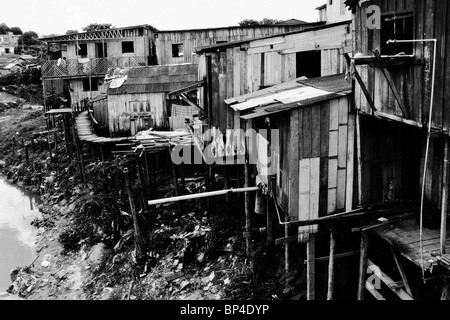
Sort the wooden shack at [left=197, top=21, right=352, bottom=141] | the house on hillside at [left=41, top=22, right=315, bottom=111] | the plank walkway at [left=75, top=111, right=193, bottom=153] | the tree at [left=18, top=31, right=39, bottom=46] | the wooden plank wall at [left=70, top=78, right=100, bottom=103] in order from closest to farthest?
1. the wooden shack at [left=197, top=21, right=352, bottom=141]
2. the plank walkway at [left=75, top=111, right=193, bottom=153]
3. the house on hillside at [left=41, top=22, right=315, bottom=111]
4. the wooden plank wall at [left=70, top=78, right=100, bottom=103]
5. the tree at [left=18, top=31, right=39, bottom=46]

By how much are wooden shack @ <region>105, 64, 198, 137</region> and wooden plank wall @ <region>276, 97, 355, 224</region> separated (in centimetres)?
1424

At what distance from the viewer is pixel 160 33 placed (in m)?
28.1

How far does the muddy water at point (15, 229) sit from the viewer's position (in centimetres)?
1928

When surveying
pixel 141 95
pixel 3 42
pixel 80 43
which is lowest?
pixel 141 95

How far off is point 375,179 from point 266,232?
15.1ft

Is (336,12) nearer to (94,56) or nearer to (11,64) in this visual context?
(94,56)

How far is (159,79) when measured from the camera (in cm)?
2355

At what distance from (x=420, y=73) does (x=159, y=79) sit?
17.4 m

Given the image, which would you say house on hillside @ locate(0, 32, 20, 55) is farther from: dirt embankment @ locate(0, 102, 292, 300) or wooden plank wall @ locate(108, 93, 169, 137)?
wooden plank wall @ locate(108, 93, 169, 137)


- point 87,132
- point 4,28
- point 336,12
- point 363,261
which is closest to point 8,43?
point 4,28

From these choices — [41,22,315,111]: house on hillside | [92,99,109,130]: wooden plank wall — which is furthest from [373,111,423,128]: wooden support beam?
[41,22,315,111]: house on hillside

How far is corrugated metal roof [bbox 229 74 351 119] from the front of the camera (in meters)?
9.40

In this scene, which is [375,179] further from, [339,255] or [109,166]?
[109,166]

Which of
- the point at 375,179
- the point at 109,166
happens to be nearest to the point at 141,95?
the point at 109,166
